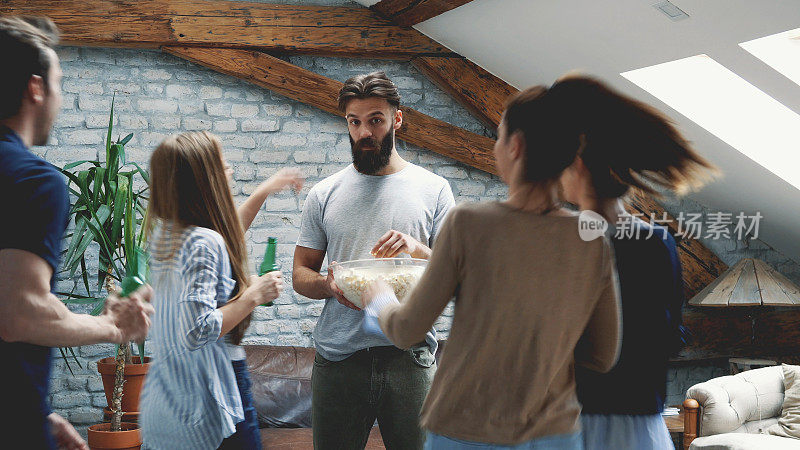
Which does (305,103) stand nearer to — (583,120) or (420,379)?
(420,379)

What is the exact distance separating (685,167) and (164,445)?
134cm

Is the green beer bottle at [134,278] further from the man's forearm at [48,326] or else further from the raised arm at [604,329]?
the raised arm at [604,329]

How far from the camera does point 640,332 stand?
70.4 inches

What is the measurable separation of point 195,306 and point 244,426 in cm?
31

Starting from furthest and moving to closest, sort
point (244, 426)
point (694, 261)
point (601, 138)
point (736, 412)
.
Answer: point (694, 261), point (736, 412), point (244, 426), point (601, 138)

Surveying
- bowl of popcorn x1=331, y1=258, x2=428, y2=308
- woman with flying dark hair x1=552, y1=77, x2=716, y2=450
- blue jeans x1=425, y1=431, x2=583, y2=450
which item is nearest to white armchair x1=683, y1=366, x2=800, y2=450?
woman with flying dark hair x1=552, y1=77, x2=716, y2=450

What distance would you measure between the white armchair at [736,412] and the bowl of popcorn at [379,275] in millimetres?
2853

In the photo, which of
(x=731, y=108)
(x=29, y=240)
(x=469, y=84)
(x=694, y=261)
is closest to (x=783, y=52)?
(x=731, y=108)

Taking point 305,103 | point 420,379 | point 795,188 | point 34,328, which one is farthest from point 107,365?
point 795,188

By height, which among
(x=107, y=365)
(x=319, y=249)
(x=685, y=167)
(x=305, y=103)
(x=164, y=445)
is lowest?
(x=107, y=365)

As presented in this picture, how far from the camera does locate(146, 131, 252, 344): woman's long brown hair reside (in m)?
1.86

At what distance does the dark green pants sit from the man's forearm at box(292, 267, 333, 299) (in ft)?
0.70

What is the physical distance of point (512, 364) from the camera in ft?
4.75

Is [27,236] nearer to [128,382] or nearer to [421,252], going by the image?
[421,252]
